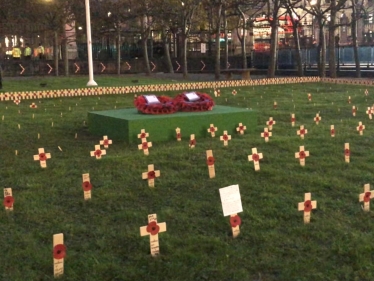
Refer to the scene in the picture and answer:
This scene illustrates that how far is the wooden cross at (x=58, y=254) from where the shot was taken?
4.56m

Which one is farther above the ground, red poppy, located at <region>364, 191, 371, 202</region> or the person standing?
the person standing

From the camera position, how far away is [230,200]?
17.5 feet

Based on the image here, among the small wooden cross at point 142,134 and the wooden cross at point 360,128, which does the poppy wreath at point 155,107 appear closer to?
the small wooden cross at point 142,134

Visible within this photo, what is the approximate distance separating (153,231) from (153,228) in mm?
31

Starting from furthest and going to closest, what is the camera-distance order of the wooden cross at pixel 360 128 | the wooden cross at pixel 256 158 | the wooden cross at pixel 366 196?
the wooden cross at pixel 360 128 → the wooden cross at pixel 256 158 → the wooden cross at pixel 366 196

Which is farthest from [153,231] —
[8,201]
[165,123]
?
→ [165,123]

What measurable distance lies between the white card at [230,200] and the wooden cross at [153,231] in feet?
1.87

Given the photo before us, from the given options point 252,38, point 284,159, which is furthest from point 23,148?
point 252,38

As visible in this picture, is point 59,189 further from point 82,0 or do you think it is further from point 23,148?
point 82,0

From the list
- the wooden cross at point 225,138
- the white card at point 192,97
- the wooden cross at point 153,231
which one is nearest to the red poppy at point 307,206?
the wooden cross at point 153,231

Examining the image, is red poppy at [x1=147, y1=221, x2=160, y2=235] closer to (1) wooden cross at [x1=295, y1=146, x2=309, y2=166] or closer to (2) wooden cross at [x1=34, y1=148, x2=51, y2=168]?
(1) wooden cross at [x1=295, y1=146, x2=309, y2=166]

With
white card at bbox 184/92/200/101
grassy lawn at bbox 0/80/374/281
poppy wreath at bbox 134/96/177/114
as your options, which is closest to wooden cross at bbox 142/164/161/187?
grassy lawn at bbox 0/80/374/281

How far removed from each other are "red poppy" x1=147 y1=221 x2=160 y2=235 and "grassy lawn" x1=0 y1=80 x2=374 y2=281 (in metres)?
0.23

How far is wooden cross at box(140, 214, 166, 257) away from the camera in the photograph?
5004 millimetres
